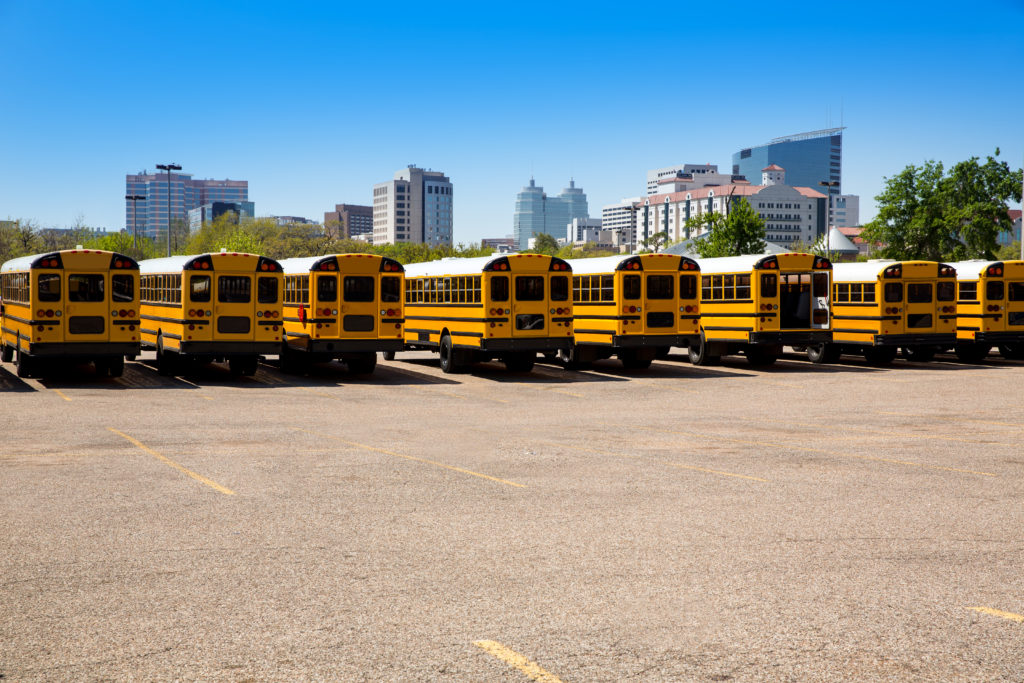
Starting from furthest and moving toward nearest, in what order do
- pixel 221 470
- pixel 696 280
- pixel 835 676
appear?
1. pixel 696 280
2. pixel 221 470
3. pixel 835 676

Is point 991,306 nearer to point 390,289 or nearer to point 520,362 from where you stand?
point 520,362

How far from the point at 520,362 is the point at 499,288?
212cm

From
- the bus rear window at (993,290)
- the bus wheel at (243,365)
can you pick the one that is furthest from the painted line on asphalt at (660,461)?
the bus rear window at (993,290)

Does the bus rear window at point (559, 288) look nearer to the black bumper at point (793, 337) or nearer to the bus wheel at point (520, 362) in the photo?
the bus wheel at point (520, 362)

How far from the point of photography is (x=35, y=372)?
21953 mm

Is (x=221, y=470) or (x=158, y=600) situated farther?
(x=221, y=470)

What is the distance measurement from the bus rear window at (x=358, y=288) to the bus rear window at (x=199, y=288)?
2803 mm

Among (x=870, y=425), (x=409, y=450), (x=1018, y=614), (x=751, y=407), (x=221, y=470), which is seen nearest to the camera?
(x=1018, y=614)

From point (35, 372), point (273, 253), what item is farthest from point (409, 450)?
point (273, 253)

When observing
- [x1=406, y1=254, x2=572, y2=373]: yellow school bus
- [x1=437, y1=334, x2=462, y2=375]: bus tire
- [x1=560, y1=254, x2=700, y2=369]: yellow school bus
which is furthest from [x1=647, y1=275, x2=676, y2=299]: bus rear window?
[x1=437, y1=334, x2=462, y2=375]: bus tire

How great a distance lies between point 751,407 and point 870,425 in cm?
281

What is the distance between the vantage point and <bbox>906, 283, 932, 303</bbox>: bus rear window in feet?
88.5

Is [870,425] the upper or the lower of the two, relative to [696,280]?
lower

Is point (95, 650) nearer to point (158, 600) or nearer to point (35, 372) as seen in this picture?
point (158, 600)
